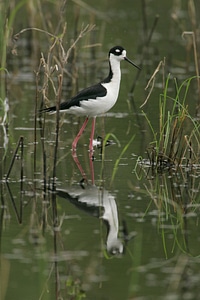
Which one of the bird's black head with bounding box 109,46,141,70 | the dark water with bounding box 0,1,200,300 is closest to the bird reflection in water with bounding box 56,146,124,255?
the dark water with bounding box 0,1,200,300

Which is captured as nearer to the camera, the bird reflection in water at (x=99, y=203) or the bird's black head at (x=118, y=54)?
the bird reflection in water at (x=99, y=203)

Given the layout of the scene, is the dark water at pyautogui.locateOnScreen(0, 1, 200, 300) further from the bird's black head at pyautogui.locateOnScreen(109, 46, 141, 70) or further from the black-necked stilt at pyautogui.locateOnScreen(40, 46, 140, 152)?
the bird's black head at pyautogui.locateOnScreen(109, 46, 141, 70)

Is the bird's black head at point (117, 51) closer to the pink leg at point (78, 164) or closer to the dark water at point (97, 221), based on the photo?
the dark water at point (97, 221)

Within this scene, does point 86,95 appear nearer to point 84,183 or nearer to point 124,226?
A: point 84,183

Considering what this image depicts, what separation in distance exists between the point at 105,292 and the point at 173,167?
272cm

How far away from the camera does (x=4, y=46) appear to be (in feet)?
27.1

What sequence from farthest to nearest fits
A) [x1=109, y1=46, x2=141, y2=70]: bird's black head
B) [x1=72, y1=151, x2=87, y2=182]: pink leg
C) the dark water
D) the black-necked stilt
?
1. [x1=109, y1=46, x2=141, y2=70]: bird's black head
2. the black-necked stilt
3. [x1=72, y1=151, x2=87, y2=182]: pink leg
4. the dark water

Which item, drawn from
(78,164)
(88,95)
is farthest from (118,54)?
(78,164)

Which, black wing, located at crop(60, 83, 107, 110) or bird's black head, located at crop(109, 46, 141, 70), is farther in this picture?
bird's black head, located at crop(109, 46, 141, 70)

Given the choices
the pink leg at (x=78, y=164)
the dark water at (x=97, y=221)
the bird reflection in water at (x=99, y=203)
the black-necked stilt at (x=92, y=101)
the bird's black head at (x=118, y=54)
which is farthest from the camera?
the bird's black head at (x=118, y=54)

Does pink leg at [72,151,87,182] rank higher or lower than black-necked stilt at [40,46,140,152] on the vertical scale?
lower

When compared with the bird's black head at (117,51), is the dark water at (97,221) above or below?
below

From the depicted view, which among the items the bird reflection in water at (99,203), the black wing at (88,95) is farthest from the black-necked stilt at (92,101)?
the bird reflection in water at (99,203)

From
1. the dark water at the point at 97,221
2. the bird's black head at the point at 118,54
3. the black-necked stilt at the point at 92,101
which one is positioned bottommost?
the dark water at the point at 97,221
